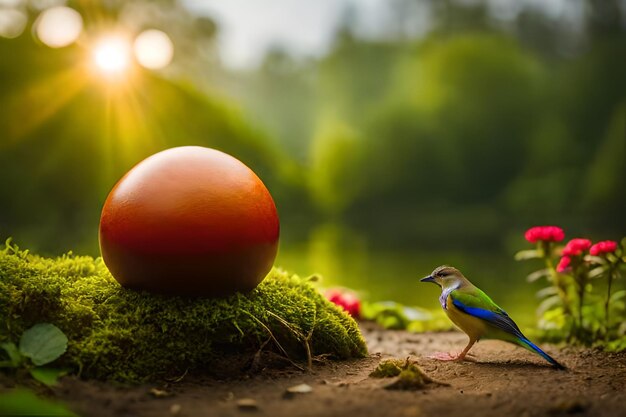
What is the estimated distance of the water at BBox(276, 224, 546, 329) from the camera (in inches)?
508

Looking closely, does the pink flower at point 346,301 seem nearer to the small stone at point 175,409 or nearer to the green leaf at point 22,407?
the small stone at point 175,409

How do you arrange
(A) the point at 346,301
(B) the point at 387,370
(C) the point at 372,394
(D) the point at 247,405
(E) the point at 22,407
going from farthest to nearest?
(A) the point at 346,301 → (B) the point at 387,370 → (C) the point at 372,394 → (D) the point at 247,405 → (E) the point at 22,407

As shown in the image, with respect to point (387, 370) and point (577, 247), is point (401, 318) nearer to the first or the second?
point (577, 247)

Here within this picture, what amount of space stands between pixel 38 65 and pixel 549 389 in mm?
21392

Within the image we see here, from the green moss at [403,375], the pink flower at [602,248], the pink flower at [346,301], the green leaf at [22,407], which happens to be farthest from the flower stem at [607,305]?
the green leaf at [22,407]

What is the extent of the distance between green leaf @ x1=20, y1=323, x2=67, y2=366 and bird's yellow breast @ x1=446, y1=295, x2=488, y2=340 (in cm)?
313

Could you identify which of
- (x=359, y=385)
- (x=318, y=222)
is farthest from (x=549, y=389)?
(x=318, y=222)

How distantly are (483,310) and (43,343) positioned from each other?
137 inches

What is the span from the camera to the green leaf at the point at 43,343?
450 cm

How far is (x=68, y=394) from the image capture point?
13.6 feet

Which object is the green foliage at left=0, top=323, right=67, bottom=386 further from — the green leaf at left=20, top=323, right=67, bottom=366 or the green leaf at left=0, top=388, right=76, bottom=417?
the green leaf at left=0, top=388, right=76, bottom=417

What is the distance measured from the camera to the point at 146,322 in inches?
201

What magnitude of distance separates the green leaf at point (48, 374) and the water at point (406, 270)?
6.37m

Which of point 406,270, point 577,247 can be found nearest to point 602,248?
point 577,247
